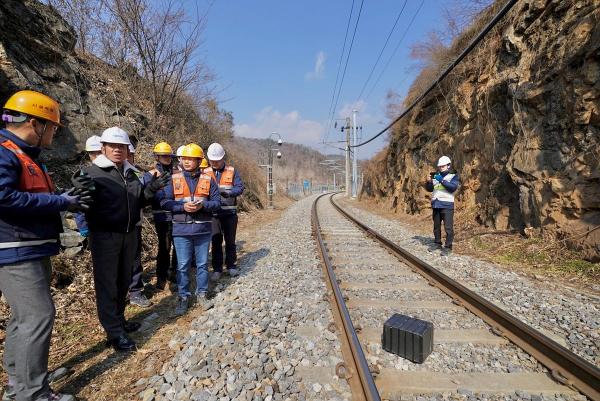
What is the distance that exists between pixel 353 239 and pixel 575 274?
4709mm

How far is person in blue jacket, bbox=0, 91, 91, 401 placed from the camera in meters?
2.29

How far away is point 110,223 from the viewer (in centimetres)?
327

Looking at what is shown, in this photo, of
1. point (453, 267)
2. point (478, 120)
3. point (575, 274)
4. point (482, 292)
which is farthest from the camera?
point (478, 120)

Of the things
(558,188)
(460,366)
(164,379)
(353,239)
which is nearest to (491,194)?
(558,188)

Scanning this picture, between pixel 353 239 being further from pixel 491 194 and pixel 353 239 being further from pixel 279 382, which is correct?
pixel 279 382

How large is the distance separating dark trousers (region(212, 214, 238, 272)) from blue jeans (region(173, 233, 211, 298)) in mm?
1111

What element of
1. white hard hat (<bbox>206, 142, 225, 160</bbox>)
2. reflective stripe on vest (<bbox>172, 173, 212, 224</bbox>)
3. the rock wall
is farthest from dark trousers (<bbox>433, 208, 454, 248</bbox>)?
the rock wall

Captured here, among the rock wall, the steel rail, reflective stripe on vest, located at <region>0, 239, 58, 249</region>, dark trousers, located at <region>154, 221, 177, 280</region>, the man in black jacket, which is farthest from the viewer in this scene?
the rock wall

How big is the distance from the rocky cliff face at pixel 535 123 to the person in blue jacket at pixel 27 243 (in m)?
7.28

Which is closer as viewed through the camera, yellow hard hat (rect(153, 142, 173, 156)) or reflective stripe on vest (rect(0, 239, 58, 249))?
reflective stripe on vest (rect(0, 239, 58, 249))

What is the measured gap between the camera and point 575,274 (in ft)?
17.6

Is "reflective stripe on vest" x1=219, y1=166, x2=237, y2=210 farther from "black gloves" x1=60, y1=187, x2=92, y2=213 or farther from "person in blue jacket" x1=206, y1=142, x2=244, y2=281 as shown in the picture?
"black gloves" x1=60, y1=187, x2=92, y2=213

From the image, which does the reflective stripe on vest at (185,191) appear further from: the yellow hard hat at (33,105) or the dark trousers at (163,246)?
the yellow hard hat at (33,105)

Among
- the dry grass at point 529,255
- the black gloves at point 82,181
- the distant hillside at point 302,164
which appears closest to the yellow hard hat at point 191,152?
the black gloves at point 82,181
